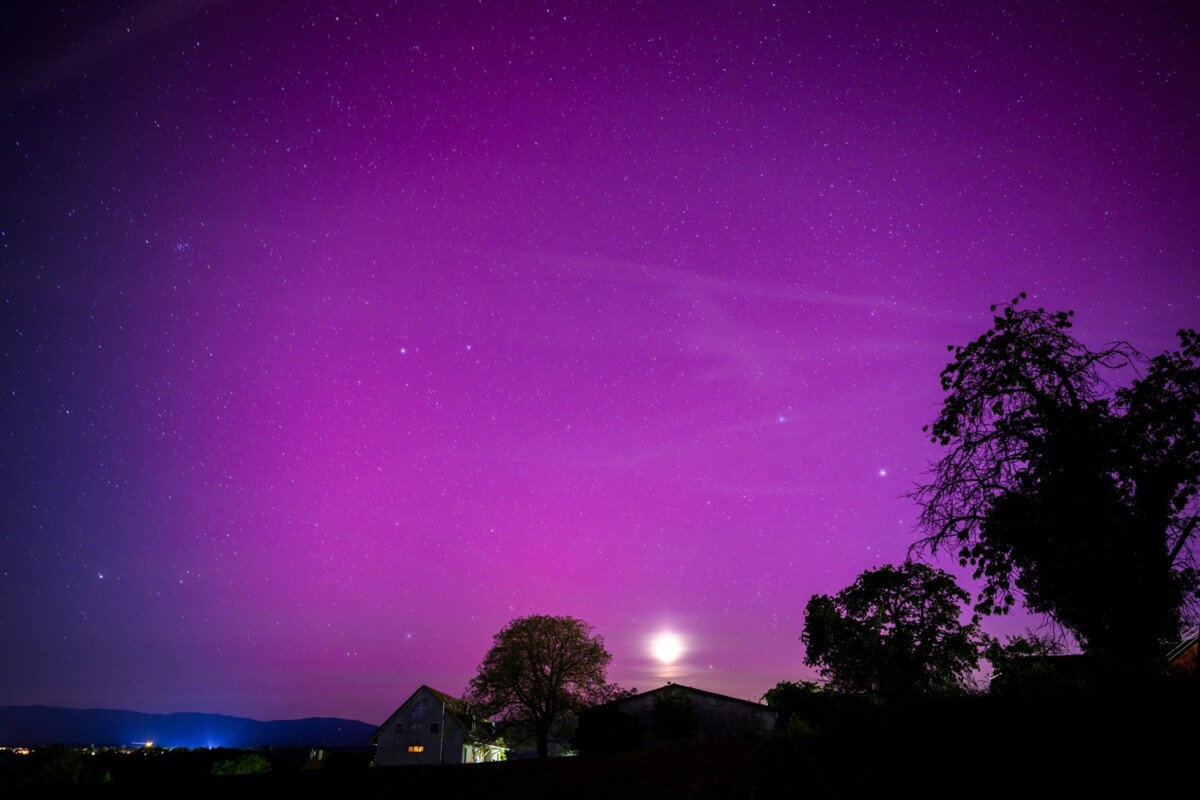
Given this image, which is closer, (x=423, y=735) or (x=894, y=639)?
(x=894, y=639)

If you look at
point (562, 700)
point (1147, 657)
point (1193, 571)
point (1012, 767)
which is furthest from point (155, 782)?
point (562, 700)

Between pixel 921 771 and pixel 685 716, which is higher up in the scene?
pixel 921 771

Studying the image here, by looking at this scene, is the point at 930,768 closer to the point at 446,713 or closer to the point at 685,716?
the point at 685,716

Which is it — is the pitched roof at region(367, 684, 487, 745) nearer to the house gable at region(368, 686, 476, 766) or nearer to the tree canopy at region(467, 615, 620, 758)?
the house gable at region(368, 686, 476, 766)

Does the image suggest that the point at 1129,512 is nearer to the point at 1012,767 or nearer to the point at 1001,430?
the point at 1001,430

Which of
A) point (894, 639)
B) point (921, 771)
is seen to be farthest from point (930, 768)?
point (894, 639)

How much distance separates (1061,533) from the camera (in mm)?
10719

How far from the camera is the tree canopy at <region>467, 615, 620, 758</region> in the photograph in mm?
50125

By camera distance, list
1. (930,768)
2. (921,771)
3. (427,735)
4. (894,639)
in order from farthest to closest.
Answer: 1. (427,735)
2. (894,639)
3. (930,768)
4. (921,771)

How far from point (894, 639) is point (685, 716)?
20.6 meters

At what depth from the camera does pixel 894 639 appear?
47.4m

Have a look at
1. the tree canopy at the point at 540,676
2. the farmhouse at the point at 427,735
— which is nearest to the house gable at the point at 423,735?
the farmhouse at the point at 427,735

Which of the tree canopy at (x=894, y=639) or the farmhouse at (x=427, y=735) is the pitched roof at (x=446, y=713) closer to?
the farmhouse at (x=427, y=735)

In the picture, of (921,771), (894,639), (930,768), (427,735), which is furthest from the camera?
(427,735)
